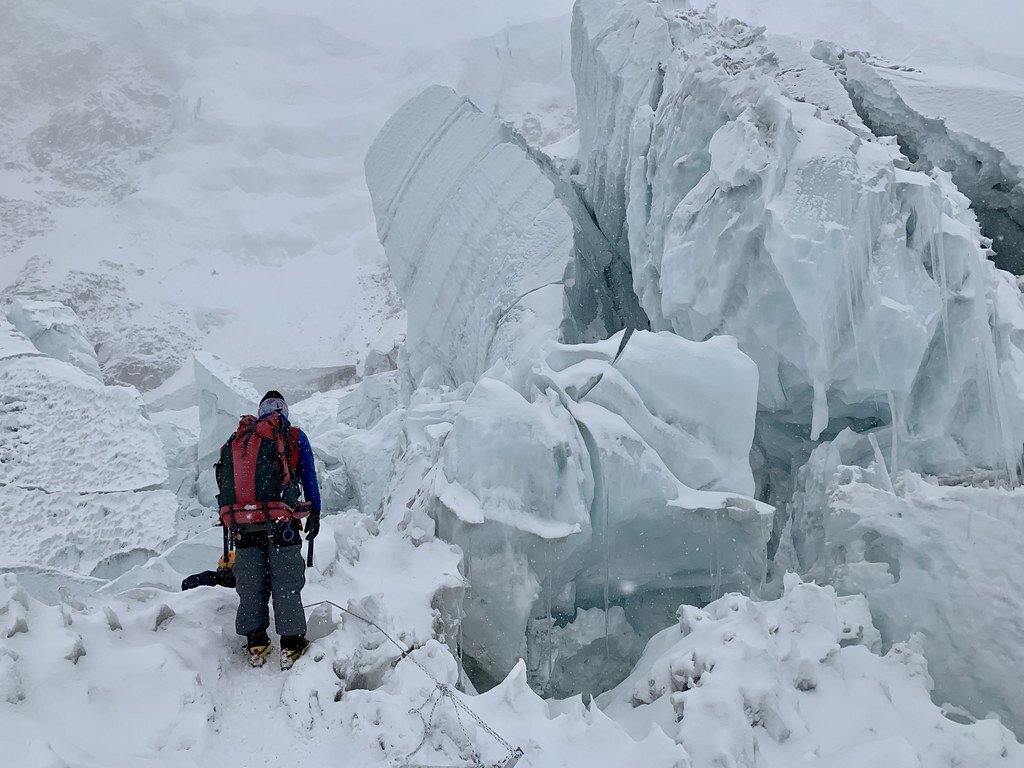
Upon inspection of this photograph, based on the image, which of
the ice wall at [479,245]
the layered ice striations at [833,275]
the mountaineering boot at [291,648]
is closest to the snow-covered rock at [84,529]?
the ice wall at [479,245]

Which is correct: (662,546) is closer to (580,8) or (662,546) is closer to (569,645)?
(569,645)

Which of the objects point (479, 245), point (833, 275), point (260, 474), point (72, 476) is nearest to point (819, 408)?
point (833, 275)

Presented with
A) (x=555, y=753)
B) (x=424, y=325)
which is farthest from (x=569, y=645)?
(x=424, y=325)

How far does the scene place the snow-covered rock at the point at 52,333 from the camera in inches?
473

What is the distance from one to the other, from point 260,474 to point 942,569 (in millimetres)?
4744

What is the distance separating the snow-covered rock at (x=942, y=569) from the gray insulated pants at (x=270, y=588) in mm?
4070

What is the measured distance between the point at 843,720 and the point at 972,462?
468cm

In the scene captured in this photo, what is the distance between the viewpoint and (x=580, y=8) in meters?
12.0

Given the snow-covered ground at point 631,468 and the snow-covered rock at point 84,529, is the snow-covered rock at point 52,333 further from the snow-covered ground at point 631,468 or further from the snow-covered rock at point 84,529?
the snow-covered rock at point 84,529

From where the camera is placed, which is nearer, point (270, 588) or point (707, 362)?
point (270, 588)

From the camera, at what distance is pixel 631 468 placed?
5.27 meters

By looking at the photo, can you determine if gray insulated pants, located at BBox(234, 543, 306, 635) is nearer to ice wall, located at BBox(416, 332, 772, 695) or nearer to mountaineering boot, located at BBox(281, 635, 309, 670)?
mountaineering boot, located at BBox(281, 635, 309, 670)

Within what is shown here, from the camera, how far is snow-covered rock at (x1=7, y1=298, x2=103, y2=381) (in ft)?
39.4

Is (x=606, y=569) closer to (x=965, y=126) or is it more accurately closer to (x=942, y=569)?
(x=942, y=569)
